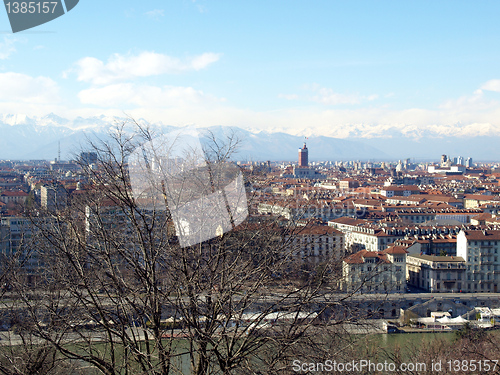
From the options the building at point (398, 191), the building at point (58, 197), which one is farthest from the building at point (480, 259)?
the building at point (398, 191)

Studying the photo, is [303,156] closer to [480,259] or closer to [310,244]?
[480,259]

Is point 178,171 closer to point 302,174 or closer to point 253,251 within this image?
point 253,251

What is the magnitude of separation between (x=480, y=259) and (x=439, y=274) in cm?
113

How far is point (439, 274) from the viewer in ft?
34.8

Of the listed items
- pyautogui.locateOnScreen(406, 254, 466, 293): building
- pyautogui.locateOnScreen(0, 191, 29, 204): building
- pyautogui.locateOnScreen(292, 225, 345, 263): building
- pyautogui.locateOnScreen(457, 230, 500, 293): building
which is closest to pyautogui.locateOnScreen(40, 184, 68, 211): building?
pyautogui.locateOnScreen(292, 225, 345, 263): building

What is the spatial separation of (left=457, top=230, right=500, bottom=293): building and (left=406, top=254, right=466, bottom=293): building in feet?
0.61

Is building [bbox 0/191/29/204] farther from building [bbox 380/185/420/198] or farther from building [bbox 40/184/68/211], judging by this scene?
building [bbox 40/184/68/211]

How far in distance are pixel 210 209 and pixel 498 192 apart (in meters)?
27.9

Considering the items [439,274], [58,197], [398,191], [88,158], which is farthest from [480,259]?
[398,191]

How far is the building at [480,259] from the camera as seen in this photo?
10812 mm

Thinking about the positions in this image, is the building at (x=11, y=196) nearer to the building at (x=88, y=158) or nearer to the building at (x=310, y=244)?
the building at (x=310, y=244)

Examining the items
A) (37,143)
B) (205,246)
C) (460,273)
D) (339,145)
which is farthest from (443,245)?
(339,145)

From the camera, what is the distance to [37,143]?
81.6 metres

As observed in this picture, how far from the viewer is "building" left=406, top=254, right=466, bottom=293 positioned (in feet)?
34.7
